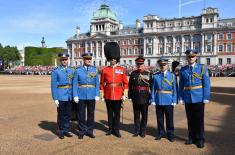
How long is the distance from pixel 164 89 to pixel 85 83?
1.94m

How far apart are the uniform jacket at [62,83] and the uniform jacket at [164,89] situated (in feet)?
6.82

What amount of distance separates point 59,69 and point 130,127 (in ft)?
8.67

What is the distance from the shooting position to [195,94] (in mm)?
6969

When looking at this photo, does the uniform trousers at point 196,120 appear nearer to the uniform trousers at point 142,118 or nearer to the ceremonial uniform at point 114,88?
the uniform trousers at point 142,118

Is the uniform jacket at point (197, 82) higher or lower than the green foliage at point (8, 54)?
lower

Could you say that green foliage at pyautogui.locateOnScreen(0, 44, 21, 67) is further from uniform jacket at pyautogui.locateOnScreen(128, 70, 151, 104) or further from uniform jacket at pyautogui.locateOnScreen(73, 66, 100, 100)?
uniform jacket at pyautogui.locateOnScreen(128, 70, 151, 104)

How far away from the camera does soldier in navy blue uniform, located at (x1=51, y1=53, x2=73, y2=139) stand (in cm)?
768

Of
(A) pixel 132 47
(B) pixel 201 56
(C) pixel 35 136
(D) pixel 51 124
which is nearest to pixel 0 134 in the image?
(C) pixel 35 136

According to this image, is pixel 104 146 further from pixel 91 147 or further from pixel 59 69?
pixel 59 69

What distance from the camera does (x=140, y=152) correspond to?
20.7 ft

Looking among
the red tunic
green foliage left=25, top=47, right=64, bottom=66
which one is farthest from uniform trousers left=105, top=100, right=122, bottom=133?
green foliage left=25, top=47, right=64, bottom=66

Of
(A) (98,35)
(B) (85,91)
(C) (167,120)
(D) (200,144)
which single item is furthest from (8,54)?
(D) (200,144)

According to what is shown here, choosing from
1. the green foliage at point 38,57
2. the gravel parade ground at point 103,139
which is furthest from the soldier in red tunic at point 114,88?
the green foliage at point 38,57

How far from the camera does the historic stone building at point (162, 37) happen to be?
75.0 metres
